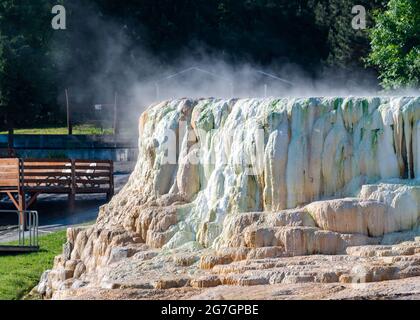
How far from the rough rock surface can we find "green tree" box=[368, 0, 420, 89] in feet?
A: 32.2

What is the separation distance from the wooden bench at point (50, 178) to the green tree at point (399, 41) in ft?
30.1

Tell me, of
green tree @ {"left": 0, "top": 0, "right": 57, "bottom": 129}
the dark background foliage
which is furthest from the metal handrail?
the dark background foliage

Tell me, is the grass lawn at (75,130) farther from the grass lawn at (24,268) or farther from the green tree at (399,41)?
the green tree at (399,41)

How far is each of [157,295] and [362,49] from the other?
35.9m

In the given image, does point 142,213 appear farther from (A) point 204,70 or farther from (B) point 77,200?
(A) point 204,70

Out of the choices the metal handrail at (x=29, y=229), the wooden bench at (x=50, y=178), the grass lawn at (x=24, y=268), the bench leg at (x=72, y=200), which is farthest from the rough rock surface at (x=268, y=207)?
the bench leg at (x=72, y=200)

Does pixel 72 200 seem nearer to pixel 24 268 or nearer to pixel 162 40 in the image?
pixel 24 268

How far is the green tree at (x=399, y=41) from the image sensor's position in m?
38.4

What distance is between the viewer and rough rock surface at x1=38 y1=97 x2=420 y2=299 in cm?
2512

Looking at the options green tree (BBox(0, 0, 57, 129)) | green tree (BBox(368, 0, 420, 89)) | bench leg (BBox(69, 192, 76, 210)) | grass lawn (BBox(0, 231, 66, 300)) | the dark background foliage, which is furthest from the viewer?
the dark background foliage

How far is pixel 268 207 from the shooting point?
27.7 meters

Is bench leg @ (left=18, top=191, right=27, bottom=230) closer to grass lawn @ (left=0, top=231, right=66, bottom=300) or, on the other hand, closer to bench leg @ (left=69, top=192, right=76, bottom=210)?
bench leg @ (left=69, top=192, right=76, bottom=210)
